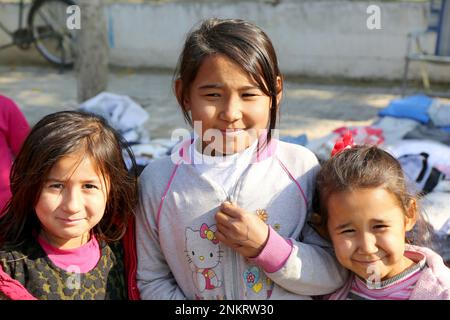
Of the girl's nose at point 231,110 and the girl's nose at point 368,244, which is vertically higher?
the girl's nose at point 231,110

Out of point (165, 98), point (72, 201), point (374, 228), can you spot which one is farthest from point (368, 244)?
point (165, 98)

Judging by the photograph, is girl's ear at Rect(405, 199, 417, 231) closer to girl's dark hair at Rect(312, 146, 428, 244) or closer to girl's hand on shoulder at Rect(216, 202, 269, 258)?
girl's dark hair at Rect(312, 146, 428, 244)

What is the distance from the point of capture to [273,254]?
4.86 ft

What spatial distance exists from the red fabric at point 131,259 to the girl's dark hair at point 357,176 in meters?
0.51

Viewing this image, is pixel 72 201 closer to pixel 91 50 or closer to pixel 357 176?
pixel 357 176

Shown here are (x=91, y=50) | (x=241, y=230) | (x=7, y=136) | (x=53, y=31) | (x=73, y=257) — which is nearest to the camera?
(x=241, y=230)

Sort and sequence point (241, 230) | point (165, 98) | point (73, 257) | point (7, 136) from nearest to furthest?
point (241, 230), point (73, 257), point (7, 136), point (165, 98)

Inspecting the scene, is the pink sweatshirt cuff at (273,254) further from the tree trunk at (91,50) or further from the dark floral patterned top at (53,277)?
the tree trunk at (91,50)

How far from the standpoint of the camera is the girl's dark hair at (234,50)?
1.49 m

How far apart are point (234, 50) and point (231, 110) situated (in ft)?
0.51

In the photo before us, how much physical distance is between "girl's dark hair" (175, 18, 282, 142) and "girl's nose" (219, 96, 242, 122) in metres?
0.08

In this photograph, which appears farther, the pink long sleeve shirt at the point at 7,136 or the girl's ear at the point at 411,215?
the pink long sleeve shirt at the point at 7,136

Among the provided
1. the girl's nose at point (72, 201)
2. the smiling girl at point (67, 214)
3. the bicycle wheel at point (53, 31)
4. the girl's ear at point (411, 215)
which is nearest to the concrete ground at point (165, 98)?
the bicycle wheel at point (53, 31)

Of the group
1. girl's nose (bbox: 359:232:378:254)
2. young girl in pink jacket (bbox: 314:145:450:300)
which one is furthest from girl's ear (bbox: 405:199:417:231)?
girl's nose (bbox: 359:232:378:254)
